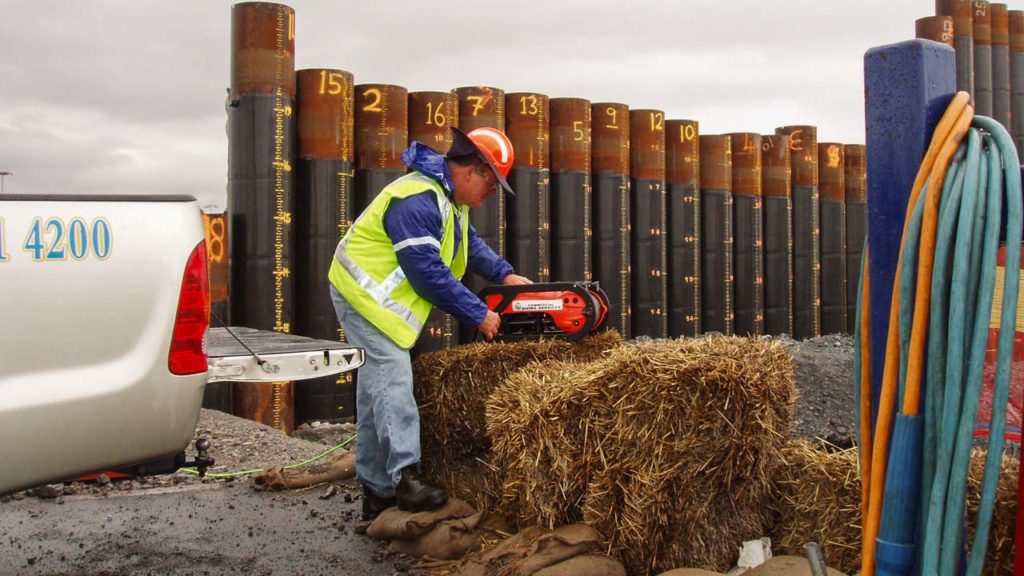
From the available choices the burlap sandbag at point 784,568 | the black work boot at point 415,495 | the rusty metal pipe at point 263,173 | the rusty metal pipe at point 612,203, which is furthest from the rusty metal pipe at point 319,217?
the burlap sandbag at point 784,568

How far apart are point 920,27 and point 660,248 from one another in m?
6.98

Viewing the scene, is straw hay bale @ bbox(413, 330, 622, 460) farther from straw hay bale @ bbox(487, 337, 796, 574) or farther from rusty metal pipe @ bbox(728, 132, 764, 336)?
rusty metal pipe @ bbox(728, 132, 764, 336)

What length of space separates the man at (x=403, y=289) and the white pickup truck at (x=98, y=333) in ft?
3.72

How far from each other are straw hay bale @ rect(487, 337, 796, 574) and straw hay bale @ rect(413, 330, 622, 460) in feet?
2.28

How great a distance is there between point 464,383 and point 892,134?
8.68 ft

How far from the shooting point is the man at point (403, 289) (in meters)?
4.04

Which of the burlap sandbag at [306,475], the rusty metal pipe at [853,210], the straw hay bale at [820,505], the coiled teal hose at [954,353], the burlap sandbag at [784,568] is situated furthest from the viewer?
the rusty metal pipe at [853,210]

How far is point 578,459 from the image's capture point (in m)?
3.43

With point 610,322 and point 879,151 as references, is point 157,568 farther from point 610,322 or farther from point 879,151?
point 610,322

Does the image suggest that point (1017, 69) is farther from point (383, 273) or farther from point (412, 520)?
point (412, 520)

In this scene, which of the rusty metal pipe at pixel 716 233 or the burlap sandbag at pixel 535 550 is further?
the rusty metal pipe at pixel 716 233

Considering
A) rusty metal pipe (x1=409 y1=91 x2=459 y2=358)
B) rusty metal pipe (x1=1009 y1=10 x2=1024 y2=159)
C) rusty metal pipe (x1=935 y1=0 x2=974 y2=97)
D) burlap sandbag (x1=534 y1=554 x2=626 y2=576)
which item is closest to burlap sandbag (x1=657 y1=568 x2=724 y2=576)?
burlap sandbag (x1=534 y1=554 x2=626 y2=576)

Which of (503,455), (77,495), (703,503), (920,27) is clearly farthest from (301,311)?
(920,27)

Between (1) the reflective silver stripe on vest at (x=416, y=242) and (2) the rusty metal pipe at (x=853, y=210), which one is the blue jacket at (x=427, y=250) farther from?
(2) the rusty metal pipe at (x=853, y=210)
